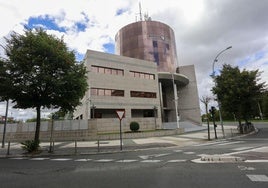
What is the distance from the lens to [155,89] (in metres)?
39.5

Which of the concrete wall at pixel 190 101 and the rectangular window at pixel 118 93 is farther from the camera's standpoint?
the concrete wall at pixel 190 101

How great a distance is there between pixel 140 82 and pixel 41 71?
996 inches

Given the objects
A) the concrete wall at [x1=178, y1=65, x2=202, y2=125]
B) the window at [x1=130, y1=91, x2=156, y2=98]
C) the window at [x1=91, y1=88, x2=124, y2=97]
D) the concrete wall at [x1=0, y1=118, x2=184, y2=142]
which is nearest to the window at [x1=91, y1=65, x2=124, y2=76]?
the window at [x1=91, y1=88, x2=124, y2=97]

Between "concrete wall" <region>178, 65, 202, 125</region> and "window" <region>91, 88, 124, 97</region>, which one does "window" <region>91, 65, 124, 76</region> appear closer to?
"window" <region>91, 88, 124, 97</region>

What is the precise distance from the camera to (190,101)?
50.1 metres

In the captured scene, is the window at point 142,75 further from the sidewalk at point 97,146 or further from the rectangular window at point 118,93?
the sidewalk at point 97,146

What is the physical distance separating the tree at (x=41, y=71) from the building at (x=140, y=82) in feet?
52.9

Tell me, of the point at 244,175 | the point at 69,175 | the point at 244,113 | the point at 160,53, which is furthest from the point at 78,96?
the point at 160,53

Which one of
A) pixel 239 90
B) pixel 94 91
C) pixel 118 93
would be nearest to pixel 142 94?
pixel 118 93

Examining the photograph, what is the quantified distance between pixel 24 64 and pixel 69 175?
33.3 feet

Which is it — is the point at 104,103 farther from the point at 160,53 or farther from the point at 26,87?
the point at 160,53

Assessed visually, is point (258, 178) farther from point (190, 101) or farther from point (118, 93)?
point (190, 101)

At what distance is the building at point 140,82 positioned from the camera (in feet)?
109

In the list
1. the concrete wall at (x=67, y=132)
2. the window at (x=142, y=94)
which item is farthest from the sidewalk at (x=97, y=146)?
the window at (x=142, y=94)
